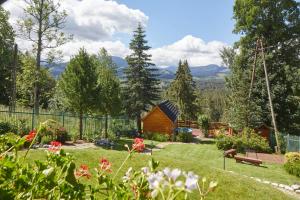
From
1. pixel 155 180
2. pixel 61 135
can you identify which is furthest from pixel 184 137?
pixel 155 180

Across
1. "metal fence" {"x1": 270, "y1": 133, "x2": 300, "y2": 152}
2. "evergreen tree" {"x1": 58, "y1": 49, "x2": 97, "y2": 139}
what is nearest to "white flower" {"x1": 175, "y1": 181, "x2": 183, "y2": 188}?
"evergreen tree" {"x1": 58, "y1": 49, "x2": 97, "y2": 139}

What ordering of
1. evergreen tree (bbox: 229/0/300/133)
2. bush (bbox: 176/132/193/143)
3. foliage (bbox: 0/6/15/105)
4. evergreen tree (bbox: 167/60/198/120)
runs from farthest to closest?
evergreen tree (bbox: 167/60/198/120) < foliage (bbox: 0/6/15/105) < bush (bbox: 176/132/193/143) < evergreen tree (bbox: 229/0/300/133)

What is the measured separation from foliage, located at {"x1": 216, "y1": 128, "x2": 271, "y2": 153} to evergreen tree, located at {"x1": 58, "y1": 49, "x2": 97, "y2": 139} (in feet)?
37.0

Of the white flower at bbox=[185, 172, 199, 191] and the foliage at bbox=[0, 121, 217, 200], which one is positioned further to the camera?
the foliage at bbox=[0, 121, 217, 200]

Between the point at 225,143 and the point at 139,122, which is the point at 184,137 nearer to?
the point at 139,122

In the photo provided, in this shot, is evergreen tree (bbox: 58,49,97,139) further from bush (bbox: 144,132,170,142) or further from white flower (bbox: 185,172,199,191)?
white flower (bbox: 185,172,199,191)

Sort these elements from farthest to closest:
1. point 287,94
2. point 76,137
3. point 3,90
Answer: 1. point 3,90
2. point 287,94
3. point 76,137

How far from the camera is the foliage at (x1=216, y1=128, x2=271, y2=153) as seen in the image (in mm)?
29438

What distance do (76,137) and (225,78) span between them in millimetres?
19522

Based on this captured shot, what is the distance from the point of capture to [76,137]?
2698 centimetres

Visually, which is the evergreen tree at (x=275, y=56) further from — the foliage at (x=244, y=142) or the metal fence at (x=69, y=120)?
the metal fence at (x=69, y=120)

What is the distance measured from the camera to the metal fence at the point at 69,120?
24094 mm

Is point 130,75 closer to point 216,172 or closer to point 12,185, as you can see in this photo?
point 216,172

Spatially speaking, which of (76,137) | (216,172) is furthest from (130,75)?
(216,172)
